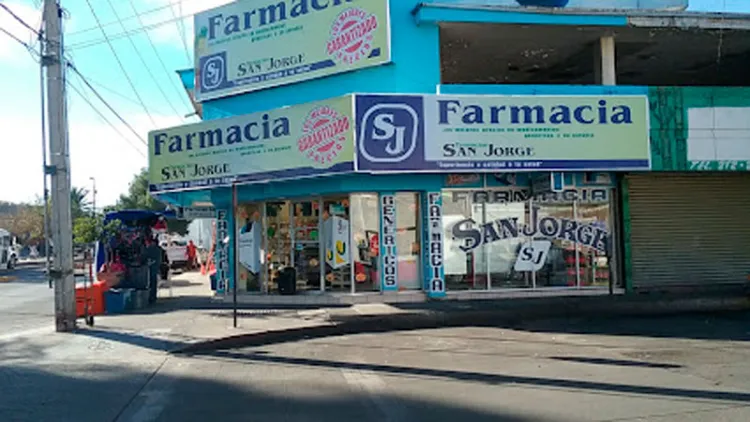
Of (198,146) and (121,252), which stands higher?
(198,146)

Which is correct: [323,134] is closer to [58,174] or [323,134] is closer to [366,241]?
[366,241]

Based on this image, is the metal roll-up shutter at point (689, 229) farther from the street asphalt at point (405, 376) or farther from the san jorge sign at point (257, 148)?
the san jorge sign at point (257, 148)

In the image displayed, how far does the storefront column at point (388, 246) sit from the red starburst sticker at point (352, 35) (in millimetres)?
3410

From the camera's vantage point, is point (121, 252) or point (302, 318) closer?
point (302, 318)

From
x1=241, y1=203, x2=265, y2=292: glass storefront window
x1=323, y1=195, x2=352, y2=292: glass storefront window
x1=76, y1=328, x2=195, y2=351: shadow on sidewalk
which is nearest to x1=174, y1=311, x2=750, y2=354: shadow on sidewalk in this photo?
x1=76, y1=328, x2=195, y2=351: shadow on sidewalk

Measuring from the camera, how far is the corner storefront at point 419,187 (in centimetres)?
1445

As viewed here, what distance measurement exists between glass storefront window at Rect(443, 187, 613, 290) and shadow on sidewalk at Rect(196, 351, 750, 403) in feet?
22.5

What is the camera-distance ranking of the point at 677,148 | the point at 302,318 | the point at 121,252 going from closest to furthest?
the point at 302,318 < the point at 677,148 < the point at 121,252

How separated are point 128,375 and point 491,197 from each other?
32.7ft

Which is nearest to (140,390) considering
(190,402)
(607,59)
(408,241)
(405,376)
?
(190,402)

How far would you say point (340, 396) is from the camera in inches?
295

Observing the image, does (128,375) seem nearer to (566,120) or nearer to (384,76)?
(384,76)

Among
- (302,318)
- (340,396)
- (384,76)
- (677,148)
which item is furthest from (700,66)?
(340,396)

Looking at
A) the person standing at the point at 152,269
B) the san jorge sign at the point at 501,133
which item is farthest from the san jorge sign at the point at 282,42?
the person standing at the point at 152,269
